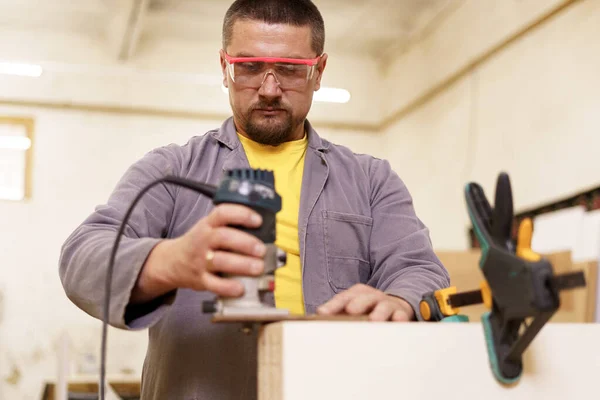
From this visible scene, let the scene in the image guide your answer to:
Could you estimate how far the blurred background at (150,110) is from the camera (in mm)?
5367

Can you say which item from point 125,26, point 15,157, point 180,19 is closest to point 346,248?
point 125,26

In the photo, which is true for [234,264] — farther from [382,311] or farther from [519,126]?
[519,126]

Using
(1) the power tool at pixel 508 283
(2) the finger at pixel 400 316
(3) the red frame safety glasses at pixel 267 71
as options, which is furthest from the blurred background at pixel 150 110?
(1) the power tool at pixel 508 283

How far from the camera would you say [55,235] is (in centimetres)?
606

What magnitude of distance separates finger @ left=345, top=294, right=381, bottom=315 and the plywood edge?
144 mm

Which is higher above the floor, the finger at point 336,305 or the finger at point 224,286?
the finger at point 224,286

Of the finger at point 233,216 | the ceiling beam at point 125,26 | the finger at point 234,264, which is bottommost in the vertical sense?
Answer: the finger at point 234,264

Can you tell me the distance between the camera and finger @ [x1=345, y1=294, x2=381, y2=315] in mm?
1059

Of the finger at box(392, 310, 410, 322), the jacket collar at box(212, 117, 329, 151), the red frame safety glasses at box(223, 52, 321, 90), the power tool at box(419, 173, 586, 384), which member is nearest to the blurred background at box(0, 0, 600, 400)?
the jacket collar at box(212, 117, 329, 151)

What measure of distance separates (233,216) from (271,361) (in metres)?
0.19

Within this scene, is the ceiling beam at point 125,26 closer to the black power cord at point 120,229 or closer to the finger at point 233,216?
the black power cord at point 120,229

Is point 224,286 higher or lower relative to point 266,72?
lower

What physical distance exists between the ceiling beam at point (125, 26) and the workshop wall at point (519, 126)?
2393mm

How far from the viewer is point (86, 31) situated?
625cm
